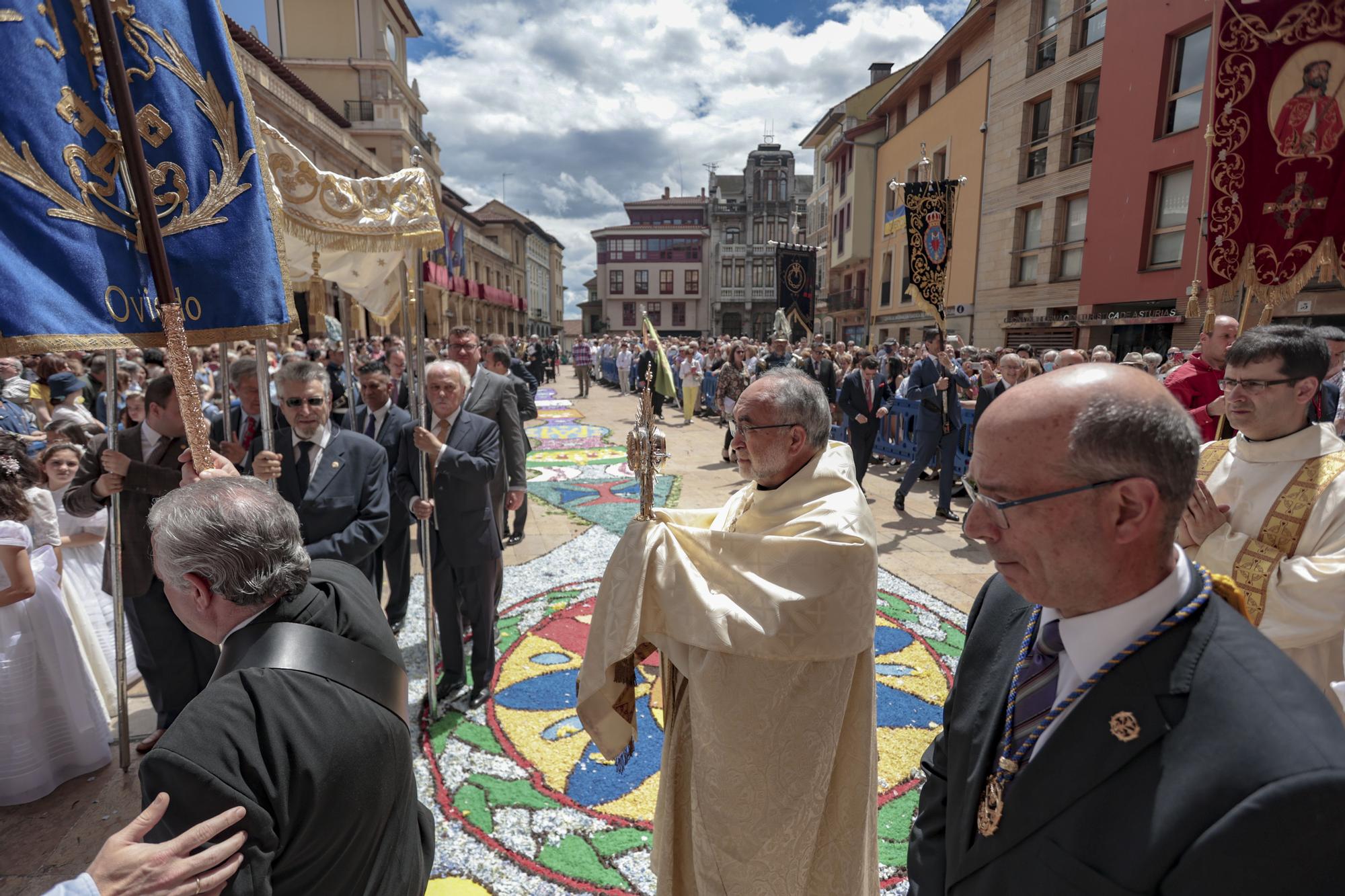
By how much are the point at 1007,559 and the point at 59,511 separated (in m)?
5.21

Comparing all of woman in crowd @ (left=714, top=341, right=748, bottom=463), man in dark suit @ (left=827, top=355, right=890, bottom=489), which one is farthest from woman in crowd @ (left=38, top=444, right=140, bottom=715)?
woman in crowd @ (left=714, top=341, right=748, bottom=463)

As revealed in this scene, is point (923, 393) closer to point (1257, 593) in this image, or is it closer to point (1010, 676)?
point (1257, 593)

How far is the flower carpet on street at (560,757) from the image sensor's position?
8.98 ft

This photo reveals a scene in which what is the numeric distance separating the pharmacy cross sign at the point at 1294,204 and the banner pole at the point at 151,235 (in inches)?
190

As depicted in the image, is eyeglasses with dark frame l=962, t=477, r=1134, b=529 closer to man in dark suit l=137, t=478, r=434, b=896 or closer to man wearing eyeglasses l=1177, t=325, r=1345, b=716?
man in dark suit l=137, t=478, r=434, b=896

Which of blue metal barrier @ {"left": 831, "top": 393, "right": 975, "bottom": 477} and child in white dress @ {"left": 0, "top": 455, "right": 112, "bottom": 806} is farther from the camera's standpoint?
blue metal barrier @ {"left": 831, "top": 393, "right": 975, "bottom": 477}

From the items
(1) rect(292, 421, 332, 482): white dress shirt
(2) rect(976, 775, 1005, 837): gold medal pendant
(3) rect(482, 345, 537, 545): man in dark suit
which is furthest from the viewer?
(3) rect(482, 345, 537, 545): man in dark suit

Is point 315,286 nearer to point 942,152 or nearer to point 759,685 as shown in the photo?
point 759,685

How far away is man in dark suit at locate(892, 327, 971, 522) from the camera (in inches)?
303

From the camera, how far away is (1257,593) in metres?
2.12

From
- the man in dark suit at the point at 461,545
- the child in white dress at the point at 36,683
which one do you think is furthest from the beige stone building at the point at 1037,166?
the child in white dress at the point at 36,683

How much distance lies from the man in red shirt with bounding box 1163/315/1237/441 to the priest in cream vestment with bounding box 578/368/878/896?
12.5ft

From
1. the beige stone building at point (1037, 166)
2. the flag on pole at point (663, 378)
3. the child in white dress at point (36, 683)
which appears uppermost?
the beige stone building at point (1037, 166)

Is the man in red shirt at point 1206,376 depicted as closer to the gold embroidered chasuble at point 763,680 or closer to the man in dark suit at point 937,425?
the man in dark suit at point 937,425
